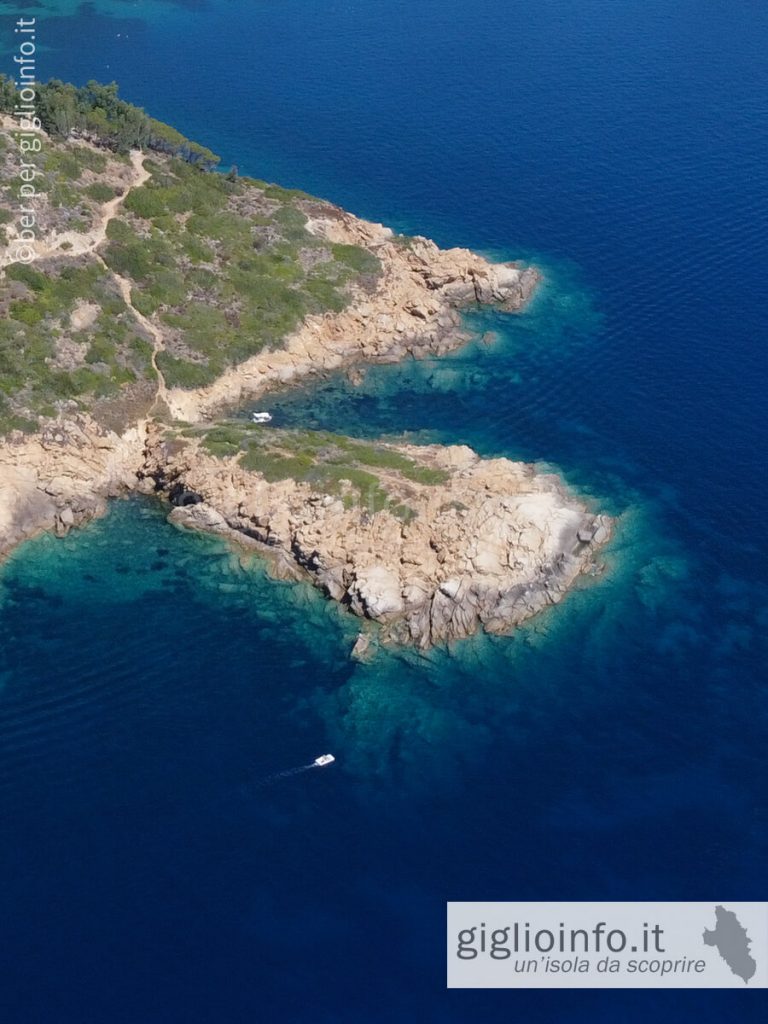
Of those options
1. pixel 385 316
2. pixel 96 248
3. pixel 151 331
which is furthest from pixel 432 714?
pixel 96 248

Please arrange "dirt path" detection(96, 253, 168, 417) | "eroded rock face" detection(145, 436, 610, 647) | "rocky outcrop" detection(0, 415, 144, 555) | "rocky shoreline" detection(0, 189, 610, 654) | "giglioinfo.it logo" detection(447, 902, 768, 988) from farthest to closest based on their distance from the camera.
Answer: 1. "dirt path" detection(96, 253, 168, 417)
2. "rocky outcrop" detection(0, 415, 144, 555)
3. "rocky shoreline" detection(0, 189, 610, 654)
4. "eroded rock face" detection(145, 436, 610, 647)
5. "giglioinfo.it logo" detection(447, 902, 768, 988)

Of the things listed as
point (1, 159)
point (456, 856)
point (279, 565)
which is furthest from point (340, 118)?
point (456, 856)

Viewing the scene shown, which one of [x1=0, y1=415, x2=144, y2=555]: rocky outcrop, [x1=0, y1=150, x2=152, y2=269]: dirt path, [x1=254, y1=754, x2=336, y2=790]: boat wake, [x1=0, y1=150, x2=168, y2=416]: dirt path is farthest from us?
[x1=0, y1=150, x2=152, y2=269]: dirt path

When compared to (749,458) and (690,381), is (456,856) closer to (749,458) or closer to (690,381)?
(749,458)

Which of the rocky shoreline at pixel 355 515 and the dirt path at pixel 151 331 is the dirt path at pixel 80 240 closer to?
the dirt path at pixel 151 331

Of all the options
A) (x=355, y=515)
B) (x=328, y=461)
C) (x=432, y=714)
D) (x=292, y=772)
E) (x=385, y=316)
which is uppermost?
(x=385, y=316)

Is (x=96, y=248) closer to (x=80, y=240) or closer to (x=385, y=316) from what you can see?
(x=80, y=240)

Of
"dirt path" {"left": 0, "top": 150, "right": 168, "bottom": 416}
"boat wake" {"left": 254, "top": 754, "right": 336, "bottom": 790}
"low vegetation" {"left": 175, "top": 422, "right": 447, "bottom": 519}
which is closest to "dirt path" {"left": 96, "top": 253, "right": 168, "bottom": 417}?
"dirt path" {"left": 0, "top": 150, "right": 168, "bottom": 416}

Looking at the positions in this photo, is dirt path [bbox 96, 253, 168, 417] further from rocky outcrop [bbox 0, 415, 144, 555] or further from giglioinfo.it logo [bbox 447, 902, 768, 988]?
giglioinfo.it logo [bbox 447, 902, 768, 988]
